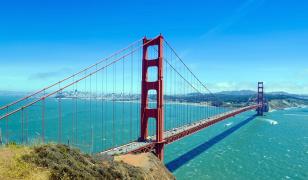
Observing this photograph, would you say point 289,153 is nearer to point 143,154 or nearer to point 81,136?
point 143,154

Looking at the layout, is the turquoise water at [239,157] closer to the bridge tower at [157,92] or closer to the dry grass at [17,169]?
the bridge tower at [157,92]

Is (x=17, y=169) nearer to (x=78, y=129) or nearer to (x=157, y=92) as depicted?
(x=157, y=92)

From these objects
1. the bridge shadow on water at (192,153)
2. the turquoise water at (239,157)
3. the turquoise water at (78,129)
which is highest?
the turquoise water at (78,129)

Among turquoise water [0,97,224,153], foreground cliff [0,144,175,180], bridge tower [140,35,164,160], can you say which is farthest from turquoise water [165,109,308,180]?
foreground cliff [0,144,175,180]

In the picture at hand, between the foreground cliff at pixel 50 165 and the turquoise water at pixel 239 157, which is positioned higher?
the foreground cliff at pixel 50 165

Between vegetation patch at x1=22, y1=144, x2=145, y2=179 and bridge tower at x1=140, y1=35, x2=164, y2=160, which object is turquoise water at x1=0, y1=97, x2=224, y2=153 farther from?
bridge tower at x1=140, y1=35, x2=164, y2=160

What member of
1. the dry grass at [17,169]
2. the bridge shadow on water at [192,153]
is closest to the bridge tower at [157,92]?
the bridge shadow on water at [192,153]

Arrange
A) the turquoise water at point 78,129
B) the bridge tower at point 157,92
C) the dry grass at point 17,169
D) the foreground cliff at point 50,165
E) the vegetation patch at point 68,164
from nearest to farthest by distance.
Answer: the dry grass at point 17,169 → the foreground cliff at point 50,165 → the vegetation patch at point 68,164 → the bridge tower at point 157,92 → the turquoise water at point 78,129

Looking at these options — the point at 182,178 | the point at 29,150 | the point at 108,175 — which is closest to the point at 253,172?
the point at 182,178
